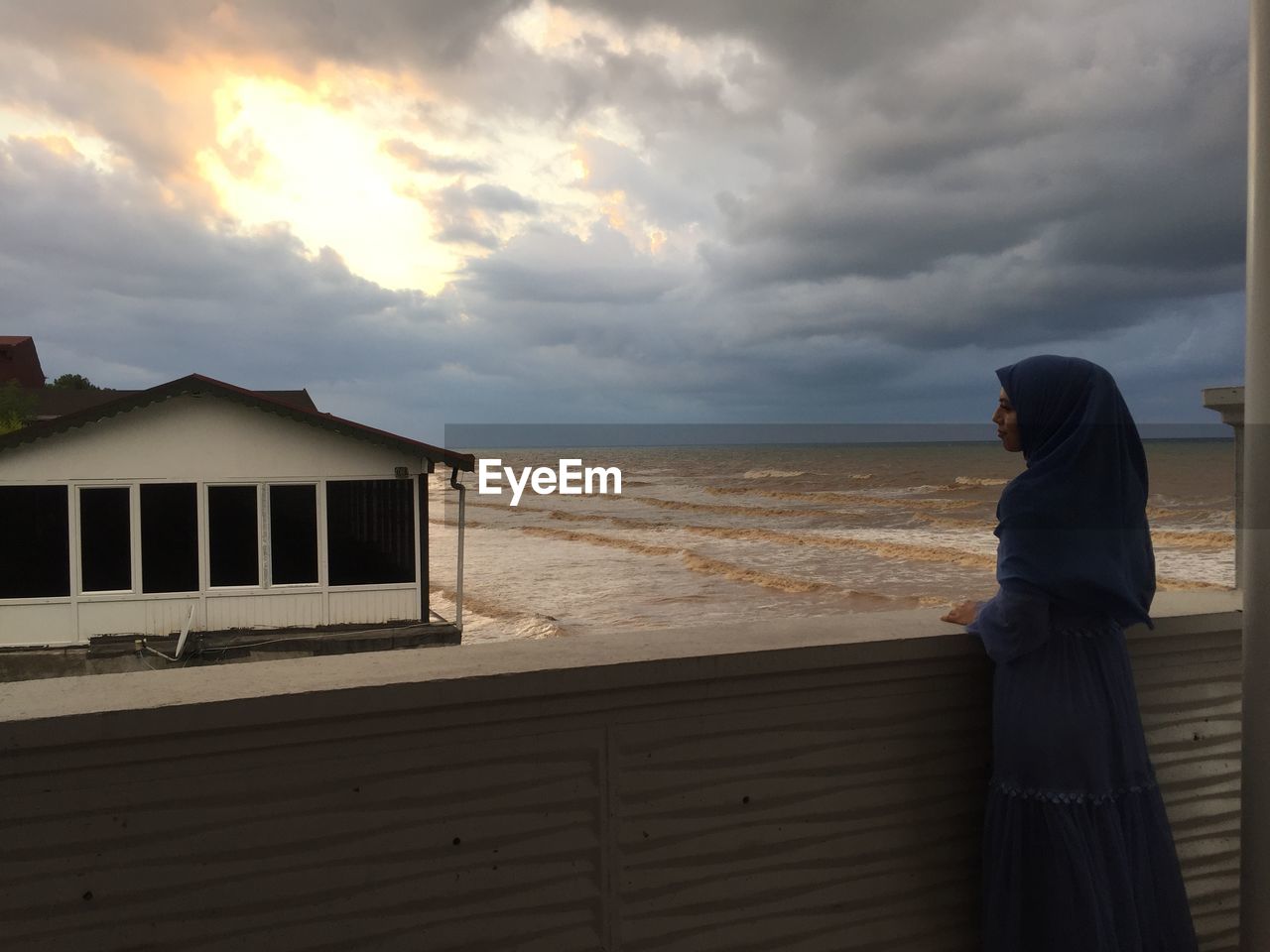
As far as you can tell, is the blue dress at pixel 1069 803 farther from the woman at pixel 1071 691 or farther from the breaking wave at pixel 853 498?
the breaking wave at pixel 853 498

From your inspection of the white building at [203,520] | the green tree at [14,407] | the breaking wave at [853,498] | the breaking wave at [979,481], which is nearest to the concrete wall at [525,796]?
the white building at [203,520]

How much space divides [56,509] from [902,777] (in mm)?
11695

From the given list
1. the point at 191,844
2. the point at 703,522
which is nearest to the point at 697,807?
the point at 191,844

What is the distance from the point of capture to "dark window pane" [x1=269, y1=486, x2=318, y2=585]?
11.6 meters

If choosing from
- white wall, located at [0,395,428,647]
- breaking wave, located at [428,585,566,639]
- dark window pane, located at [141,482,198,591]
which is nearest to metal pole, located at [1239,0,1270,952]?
white wall, located at [0,395,428,647]

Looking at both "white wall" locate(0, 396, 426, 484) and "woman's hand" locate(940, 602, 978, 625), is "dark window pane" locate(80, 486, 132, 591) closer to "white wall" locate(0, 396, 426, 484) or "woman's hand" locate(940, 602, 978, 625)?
"white wall" locate(0, 396, 426, 484)

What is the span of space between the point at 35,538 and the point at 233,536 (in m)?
2.18

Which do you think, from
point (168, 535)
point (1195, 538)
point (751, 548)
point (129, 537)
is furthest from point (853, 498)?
point (129, 537)

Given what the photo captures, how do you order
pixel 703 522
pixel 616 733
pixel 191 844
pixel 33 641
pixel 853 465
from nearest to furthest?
pixel 191 844, pixel 616 733, pixel 33 641, pixel 703 522, pixel 853 465

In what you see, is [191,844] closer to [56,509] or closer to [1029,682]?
[1029,682]

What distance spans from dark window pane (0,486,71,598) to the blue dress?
1172cm

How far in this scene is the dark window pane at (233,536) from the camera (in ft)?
37.4

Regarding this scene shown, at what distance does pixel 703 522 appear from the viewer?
34.1 metres

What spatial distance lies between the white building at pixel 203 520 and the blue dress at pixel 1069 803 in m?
10.4
